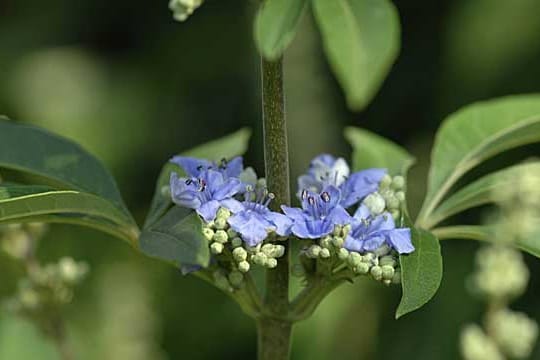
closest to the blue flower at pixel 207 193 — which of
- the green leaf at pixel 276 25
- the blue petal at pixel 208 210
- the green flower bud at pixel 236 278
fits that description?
the blue petal at pixel 208 210

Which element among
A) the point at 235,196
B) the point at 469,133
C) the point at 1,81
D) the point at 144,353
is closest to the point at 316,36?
the point at 1,81

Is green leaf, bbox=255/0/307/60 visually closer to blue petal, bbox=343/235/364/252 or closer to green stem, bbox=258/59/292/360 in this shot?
green stem, bbox=258/59/292/360

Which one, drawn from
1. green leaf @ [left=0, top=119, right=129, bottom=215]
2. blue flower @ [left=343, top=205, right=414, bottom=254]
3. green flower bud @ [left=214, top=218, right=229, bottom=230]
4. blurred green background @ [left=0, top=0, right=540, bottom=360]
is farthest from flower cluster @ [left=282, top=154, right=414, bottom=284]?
blurred green background @ [left=0, top=0, right=540, bottom=360]

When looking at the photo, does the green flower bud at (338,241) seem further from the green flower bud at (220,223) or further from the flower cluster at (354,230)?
the green flower bud at (220,223)

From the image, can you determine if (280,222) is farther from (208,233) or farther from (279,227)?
(208,233)

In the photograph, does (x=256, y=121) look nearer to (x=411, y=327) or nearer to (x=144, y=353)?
(x=411, y=327)

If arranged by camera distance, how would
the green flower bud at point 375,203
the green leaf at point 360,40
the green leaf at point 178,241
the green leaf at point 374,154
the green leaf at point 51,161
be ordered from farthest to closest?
the green leaf at point 374,154
the green leaf at point 51,161
the green flower bud at point 375,203
the green leaf at point 178,241
the green leaf at point 360,40

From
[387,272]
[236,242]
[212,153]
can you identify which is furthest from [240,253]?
[212,153]
